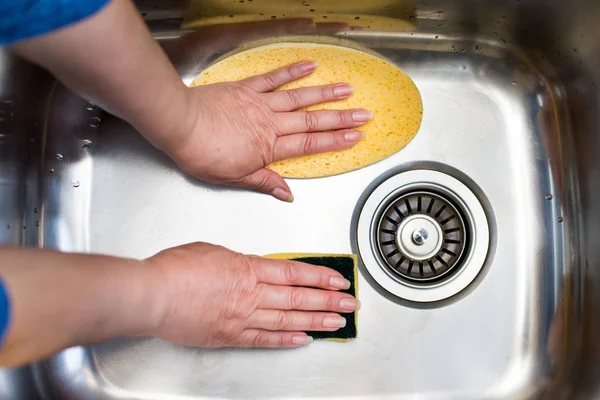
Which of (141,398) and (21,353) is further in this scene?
(141,398)

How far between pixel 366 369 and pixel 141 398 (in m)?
0.32

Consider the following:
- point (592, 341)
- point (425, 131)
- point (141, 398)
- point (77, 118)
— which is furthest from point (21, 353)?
point (592, 341)

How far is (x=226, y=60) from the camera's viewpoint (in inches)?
32.4

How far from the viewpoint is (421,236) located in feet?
2.57

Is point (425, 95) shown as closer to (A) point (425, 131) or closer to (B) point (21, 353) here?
(A) point (425, 131)

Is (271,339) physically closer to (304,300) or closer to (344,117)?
(304,300)

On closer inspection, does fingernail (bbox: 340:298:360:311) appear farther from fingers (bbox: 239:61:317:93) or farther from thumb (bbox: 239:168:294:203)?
fingers (bbox: 239:61:317:93)

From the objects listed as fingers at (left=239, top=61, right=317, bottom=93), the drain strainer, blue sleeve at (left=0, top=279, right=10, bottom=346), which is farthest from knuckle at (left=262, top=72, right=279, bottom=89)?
blue sleeve at (left=0, top=279, right=10, bottom=346)

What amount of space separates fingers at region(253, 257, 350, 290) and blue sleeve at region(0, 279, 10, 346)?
336 millimetres

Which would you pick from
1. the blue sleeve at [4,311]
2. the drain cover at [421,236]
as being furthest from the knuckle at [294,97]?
the blue sleeve at [4,311]

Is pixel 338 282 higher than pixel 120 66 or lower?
lower

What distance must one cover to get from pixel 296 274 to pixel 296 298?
1.3 inches

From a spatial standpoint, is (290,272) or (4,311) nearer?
(4,311)

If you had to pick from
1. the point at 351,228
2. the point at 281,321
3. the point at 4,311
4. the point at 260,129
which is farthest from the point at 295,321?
the point at 4,311
